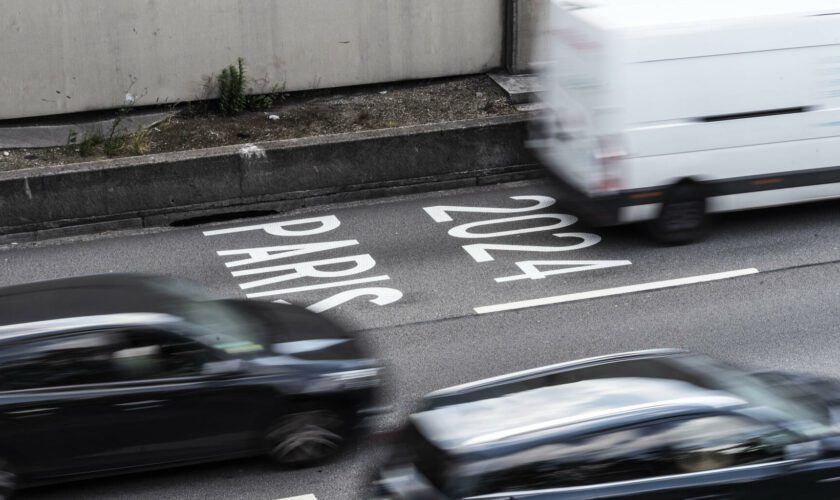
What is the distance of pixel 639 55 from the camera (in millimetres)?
11094

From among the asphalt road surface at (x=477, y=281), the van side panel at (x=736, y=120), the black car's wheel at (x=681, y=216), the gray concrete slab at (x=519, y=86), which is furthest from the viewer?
the gray concrete slab at (x=519, y=86)

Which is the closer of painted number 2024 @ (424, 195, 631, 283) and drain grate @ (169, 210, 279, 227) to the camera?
painted number 2024 @ (424, 195, 631, 283)

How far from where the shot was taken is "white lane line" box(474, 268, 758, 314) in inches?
423

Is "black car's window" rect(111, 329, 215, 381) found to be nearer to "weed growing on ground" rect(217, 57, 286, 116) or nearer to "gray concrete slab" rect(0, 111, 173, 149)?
"gray concrete slab" rect(0, 111, 173, 149)

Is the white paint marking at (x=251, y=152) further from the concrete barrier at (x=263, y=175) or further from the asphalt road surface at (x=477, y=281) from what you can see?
the asphalt road surface at (x=477, y=281)

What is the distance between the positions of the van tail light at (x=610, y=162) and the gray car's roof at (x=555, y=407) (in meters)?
5.52

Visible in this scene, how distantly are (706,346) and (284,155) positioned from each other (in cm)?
624

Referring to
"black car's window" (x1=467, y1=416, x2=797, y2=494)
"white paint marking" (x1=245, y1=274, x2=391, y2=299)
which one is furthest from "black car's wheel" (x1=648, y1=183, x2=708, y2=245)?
"black car's window" (x1=467, y1=416, x2=797, y2=494)

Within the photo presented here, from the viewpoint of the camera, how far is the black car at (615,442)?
5.67m

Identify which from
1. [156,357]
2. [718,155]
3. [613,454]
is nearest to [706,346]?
[718,155]

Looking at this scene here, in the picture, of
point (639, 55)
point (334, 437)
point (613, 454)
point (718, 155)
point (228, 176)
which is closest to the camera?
point (613, 454)

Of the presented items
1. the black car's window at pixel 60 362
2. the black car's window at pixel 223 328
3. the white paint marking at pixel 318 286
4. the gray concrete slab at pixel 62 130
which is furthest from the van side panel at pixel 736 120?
the gray concrete slab at pixel 62 130

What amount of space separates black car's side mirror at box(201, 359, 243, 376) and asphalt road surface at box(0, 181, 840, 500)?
781mm

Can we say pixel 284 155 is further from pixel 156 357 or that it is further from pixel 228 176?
pixel 156 357
